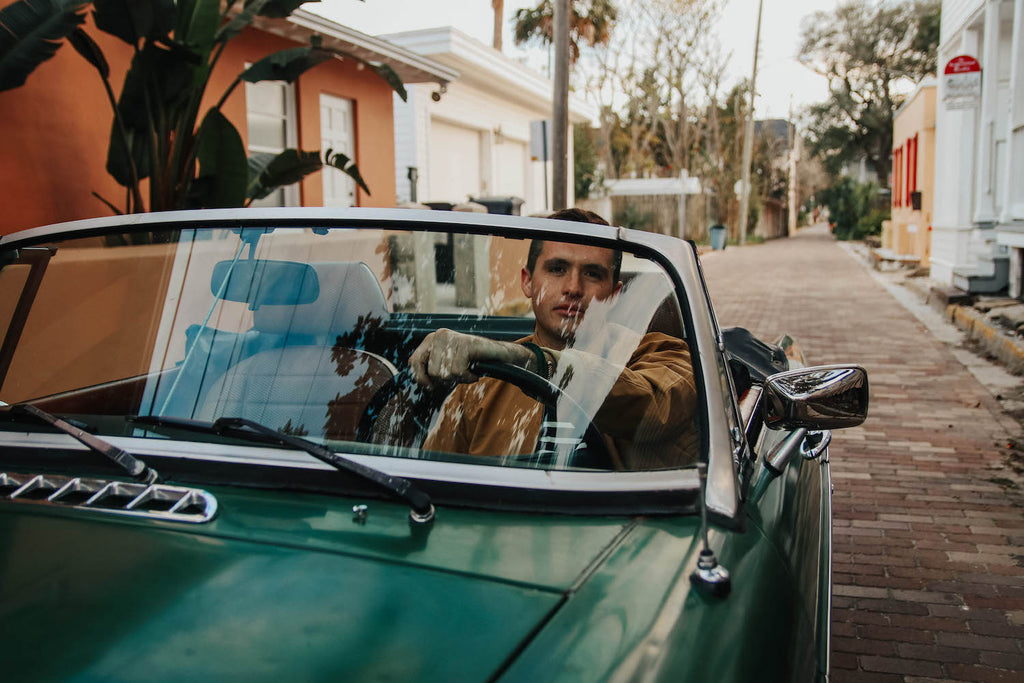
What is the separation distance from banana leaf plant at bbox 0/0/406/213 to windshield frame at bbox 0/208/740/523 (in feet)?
15.0

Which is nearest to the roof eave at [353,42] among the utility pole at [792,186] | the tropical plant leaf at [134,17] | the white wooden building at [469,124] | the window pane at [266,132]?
the white wooden building at [469,124]

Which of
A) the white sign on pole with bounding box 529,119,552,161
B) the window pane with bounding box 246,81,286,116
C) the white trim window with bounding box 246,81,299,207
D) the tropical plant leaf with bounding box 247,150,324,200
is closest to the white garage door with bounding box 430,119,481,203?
the white sign on pole with bounding box 529,119,552,161

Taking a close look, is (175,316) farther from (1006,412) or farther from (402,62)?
(402,62)

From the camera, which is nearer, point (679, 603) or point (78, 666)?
point (78, 666)

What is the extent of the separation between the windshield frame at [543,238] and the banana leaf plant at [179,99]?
456cm

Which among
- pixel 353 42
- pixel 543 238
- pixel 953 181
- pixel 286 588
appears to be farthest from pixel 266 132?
pixel 953 181

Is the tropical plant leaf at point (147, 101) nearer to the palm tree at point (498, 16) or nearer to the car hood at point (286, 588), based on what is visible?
the car hood at point (286, 588)

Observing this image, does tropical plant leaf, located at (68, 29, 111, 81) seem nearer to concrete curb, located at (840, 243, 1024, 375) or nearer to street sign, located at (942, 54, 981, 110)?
concrete curb, located at (840, 243, 1024, 375)

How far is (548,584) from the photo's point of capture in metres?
1.32

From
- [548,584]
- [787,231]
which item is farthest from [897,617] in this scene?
[787,231]

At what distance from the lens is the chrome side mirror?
1.87 meters

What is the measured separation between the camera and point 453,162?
1761 centimetres

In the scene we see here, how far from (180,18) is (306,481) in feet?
20.2

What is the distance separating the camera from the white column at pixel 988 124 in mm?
12203
